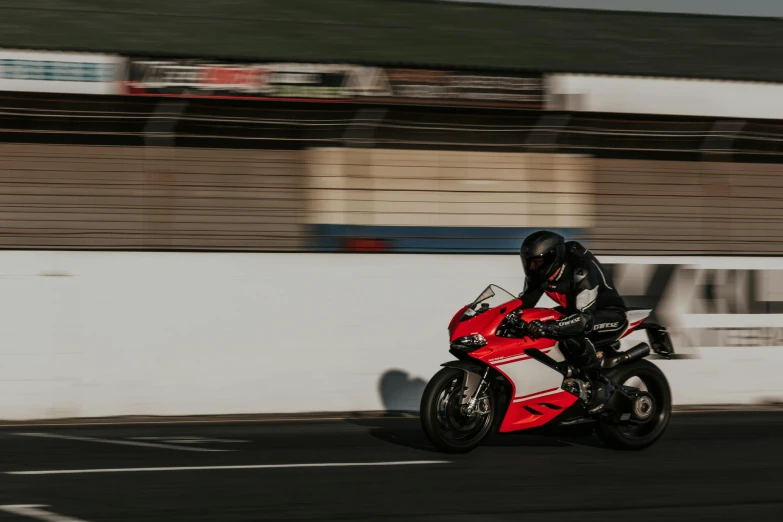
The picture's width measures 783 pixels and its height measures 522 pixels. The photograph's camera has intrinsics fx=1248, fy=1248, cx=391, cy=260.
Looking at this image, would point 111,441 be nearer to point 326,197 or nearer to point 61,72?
point 326,197

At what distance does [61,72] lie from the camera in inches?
581

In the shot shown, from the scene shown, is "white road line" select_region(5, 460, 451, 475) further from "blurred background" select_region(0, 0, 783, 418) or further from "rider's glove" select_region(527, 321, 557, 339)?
"blurred background" select_region(0, 0, 783, 418)

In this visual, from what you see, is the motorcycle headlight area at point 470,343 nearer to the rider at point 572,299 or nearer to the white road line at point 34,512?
the rider at point 572,299

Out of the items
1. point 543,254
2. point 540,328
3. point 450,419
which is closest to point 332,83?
point 543,254

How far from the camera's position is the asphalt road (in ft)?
21.5

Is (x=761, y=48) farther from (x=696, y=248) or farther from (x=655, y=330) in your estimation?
(x=655, y=330)

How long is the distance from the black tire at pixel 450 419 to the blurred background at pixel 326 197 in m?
3.76

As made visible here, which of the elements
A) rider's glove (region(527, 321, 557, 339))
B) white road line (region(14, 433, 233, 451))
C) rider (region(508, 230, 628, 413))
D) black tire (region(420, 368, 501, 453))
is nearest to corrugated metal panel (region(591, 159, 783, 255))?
rider (region(508, 230, 628, 413))

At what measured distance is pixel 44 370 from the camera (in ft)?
37.6

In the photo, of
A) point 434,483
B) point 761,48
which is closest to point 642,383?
point 434,483

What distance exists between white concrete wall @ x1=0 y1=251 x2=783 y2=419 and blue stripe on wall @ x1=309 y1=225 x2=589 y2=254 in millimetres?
1407

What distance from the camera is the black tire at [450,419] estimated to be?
8500 mm

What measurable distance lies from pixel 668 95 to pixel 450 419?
1024 cm

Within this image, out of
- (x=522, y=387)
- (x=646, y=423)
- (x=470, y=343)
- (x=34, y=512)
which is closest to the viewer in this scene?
(x=34, y=512)
